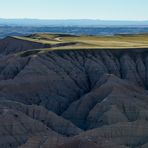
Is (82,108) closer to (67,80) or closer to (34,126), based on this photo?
(67,80)

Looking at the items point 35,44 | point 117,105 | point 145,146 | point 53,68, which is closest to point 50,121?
point 117,105

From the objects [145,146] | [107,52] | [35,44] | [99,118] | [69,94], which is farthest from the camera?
[35,44]

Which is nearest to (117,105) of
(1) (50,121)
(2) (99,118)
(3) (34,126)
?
(2) (99,118)

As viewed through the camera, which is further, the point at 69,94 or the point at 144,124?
the point at 69,94

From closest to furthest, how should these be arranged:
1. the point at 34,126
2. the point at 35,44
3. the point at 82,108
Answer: the point at 34,126 < the point at 82,108 < the point at 35,44

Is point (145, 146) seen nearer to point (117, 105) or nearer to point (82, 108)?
point (117, 105)

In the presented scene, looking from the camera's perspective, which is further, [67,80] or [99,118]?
[67,80]
